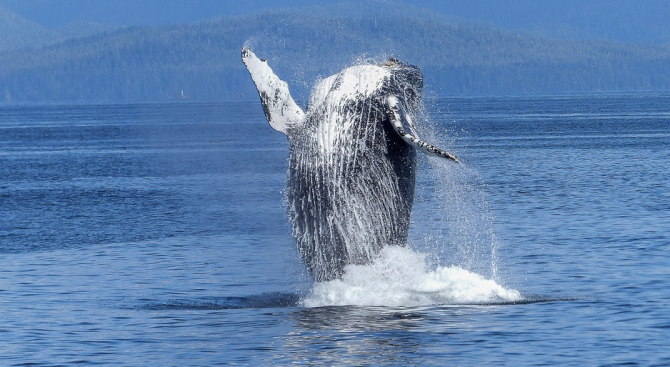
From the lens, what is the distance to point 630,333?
14.7 metres

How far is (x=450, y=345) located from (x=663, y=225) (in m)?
12.8

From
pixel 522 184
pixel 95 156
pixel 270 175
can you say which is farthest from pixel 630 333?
pixel 95 156

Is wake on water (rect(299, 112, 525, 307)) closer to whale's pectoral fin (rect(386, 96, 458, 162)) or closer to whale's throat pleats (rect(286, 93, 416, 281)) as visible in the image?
whale's throat pleats (rect(286, 93, 416, 281))

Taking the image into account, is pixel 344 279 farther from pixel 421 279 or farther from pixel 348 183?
pixel 421 279

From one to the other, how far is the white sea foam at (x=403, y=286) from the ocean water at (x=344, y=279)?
0.10ft

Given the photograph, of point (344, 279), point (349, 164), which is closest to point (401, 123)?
point (349, 164)

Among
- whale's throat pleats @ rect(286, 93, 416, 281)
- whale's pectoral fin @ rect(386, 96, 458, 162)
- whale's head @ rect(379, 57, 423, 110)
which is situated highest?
whale's head @ rect(379, 57, 423, 110)

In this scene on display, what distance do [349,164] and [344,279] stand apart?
1.50 meters

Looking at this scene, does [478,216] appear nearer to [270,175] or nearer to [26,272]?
[26,272]

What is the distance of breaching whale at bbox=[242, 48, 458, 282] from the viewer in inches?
570

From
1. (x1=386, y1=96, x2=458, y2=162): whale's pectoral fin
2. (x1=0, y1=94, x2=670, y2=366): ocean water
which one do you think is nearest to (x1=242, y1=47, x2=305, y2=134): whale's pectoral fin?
(x1=386, y1=96, x2=458, y2=162): whale's pectoral fin

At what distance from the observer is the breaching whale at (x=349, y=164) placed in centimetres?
1448

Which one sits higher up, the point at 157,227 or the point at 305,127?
the point at 305,127

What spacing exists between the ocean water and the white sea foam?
0.10 ft
